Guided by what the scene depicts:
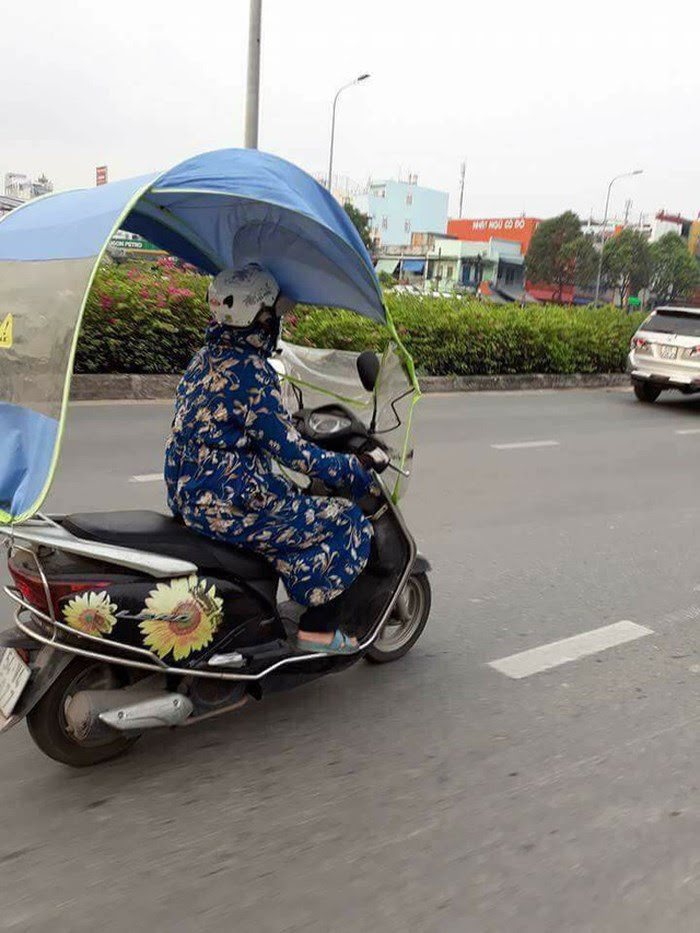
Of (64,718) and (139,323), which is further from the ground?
(139,323)

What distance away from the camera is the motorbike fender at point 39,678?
2.47 m

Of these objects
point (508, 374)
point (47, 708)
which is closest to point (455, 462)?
point (47, 708)

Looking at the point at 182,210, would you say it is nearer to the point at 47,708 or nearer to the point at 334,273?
the point at 334,273

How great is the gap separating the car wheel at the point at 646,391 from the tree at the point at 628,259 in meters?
43.9

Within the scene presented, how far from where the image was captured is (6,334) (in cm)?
233

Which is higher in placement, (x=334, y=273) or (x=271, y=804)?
(x=334, y=273)

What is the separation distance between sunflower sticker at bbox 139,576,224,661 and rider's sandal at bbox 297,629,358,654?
1.30 feet

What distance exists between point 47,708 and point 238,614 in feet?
2.16

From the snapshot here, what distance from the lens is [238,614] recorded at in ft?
9.27

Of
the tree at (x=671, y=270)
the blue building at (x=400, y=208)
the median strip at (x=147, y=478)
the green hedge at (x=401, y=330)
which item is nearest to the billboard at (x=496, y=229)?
the blue building at (x=400, y=208)

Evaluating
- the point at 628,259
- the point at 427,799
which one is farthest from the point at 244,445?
the point at 628,259

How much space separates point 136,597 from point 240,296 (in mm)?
A: 1005

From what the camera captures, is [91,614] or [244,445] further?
[244,445]

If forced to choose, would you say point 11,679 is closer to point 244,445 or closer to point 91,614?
point 91,614
